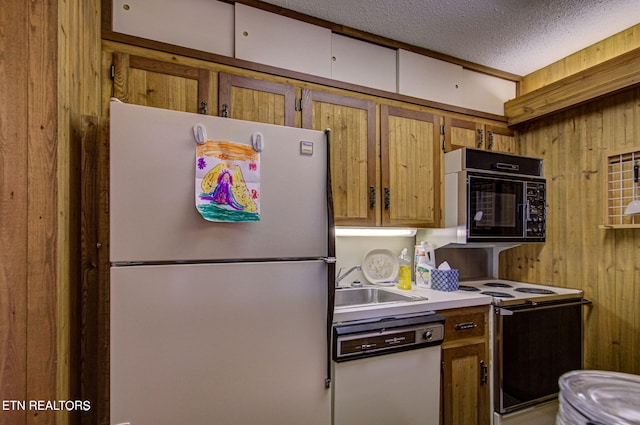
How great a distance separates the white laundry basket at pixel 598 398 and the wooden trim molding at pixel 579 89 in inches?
76.8

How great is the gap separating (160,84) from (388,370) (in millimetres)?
1747

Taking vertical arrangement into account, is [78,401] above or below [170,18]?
below

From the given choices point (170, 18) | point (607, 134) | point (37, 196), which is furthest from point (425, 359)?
point (170, 18)

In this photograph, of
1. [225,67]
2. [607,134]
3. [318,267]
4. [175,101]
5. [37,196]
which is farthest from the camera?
[607,134]

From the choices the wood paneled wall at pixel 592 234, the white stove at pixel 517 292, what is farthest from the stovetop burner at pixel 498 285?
the wood paneled wall at pixel 592 234

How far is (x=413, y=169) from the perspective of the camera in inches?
86.0

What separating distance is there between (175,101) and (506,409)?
8.17ft

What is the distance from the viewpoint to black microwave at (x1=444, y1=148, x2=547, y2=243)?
7.09ft

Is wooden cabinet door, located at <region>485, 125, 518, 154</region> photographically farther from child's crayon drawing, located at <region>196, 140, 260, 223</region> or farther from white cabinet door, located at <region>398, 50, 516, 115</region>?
child's crayon drawing, located at <region>196, 140, 260, 223</region>

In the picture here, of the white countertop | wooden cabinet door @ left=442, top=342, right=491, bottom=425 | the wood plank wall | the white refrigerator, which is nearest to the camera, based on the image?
the wood plank wall

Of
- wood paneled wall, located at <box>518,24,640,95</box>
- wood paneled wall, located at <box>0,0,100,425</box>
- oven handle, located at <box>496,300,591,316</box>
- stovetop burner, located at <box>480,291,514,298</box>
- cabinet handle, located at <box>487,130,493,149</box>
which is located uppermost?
wood paneled wall, located at <box>518,24,640,95</box>

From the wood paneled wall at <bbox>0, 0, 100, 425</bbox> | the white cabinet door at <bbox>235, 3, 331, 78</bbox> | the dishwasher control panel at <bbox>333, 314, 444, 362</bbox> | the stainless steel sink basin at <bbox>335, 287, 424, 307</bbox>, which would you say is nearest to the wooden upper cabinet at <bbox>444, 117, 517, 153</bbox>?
the white cabinet door at <bbox>235, 3, 331, 78</bbox>

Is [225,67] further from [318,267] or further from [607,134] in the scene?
[607,134]

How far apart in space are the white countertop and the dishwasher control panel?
1.9 inches
